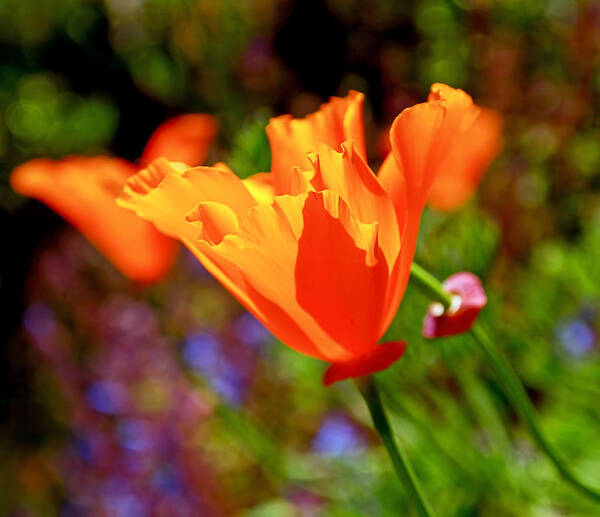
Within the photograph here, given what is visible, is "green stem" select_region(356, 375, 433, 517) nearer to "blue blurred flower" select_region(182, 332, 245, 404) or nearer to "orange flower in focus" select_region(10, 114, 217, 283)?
"orange flower in focus" select_region(10, 114, 217, 283)

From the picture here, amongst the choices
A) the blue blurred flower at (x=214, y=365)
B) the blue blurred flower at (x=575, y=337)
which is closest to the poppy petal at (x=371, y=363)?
the blue blurred flower at (x=575, y=337)

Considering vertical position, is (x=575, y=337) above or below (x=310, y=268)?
below

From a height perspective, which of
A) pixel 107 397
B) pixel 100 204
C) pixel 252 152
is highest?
pixel 252 152

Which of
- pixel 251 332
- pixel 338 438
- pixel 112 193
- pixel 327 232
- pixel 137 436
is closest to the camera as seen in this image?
pixel 327 232

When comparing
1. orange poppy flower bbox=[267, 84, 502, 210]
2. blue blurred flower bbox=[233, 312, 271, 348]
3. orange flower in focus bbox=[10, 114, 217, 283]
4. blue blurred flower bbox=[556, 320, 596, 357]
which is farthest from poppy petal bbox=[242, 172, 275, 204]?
blue blurred flower bbox=[233, 312, 271, 348]

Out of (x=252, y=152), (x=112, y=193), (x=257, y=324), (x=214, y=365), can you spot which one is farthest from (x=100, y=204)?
(x=257, y=324)

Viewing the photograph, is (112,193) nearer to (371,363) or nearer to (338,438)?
(371,363)

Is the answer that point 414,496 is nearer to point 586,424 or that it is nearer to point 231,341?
point 586,424
